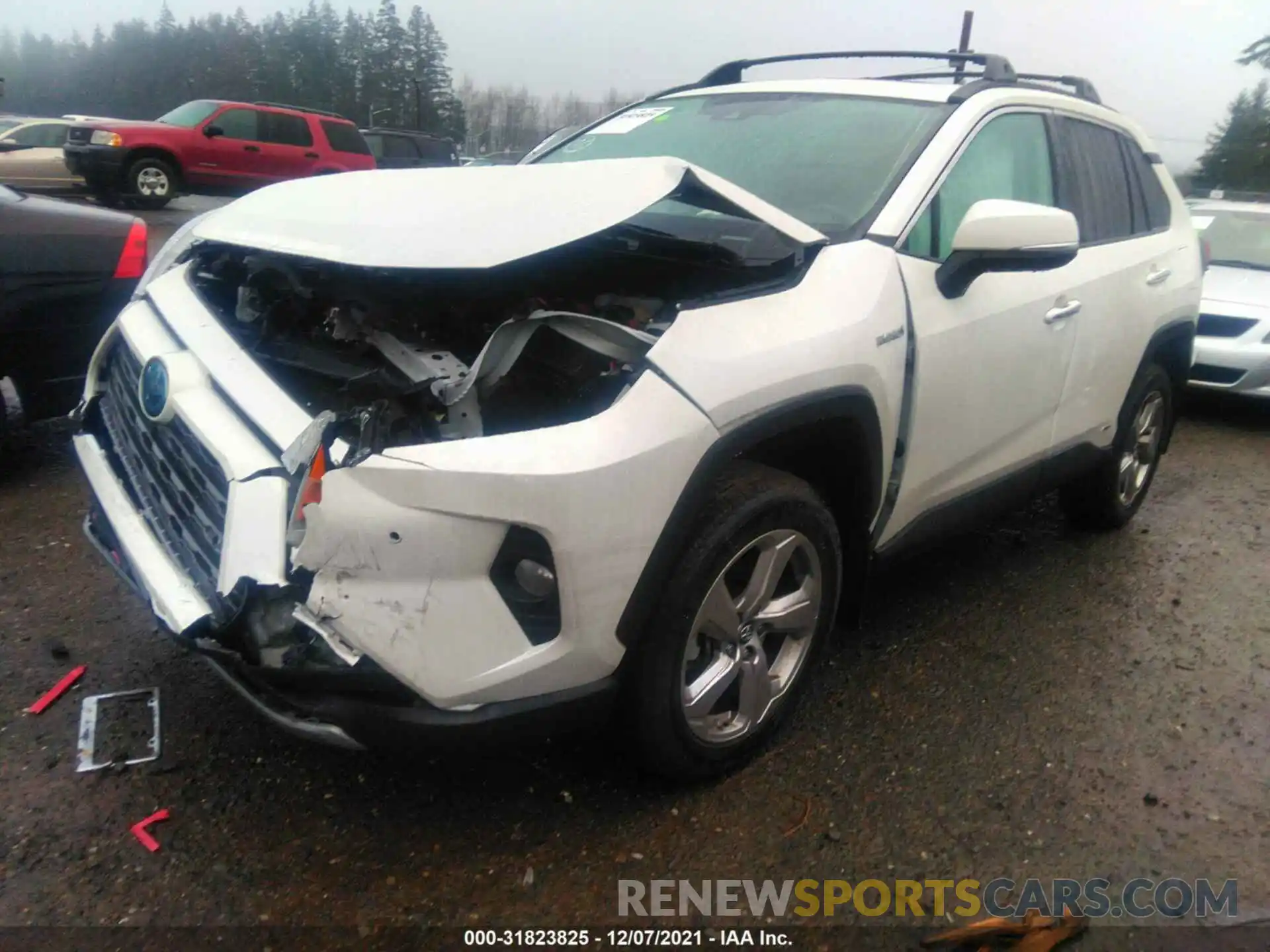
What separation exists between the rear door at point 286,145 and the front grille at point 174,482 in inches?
620

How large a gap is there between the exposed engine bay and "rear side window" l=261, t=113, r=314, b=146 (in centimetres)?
1604

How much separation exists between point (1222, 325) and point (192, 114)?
1603 cm

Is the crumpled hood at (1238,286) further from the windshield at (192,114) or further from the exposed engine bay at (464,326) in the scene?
the windshield at (192,114)

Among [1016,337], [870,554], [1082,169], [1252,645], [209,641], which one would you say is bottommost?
[1252,645]

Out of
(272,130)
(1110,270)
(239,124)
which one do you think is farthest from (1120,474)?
(272,130)

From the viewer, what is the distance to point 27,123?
19.4 meters

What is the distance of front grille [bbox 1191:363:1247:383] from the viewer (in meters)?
6.62

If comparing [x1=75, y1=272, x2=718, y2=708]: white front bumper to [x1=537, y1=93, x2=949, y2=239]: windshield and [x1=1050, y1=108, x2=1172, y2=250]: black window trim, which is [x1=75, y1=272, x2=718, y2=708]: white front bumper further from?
[x1=1050, y1=108, x2=1172, y2=250]: black window trim

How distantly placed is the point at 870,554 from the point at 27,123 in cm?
2201

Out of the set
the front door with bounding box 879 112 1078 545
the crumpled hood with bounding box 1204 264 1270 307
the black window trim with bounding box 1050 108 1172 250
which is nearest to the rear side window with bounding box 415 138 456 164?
the crumpled hood with bounding box 1204 264 1270 307

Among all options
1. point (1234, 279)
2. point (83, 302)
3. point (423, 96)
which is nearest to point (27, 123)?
point (83, 302)

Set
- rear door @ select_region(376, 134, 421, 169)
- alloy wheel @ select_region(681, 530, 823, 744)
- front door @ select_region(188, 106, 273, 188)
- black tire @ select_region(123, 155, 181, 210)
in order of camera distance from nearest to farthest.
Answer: alloy wheel @ select_region(681, 530, 823, 744) < black tire @ select_region(123, 155, 181, 210) < front door @ select_region(188, 106, 273, 188) < rear door @ select_region(376, 134, 421, 169)

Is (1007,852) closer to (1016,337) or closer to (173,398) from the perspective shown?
(1016,337)

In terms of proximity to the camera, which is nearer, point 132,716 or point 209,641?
point 209,641
